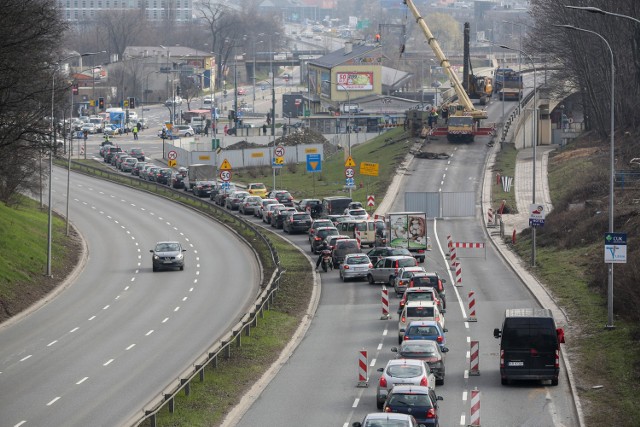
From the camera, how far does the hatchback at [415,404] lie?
29.9 meters

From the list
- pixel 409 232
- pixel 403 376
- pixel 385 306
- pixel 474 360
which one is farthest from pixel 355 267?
pixel 403 376

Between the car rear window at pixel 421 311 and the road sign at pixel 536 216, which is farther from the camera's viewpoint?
the road sign at pixel 536 216

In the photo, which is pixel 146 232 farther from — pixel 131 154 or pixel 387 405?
pixel 387 405

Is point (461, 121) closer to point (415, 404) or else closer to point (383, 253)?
point (383, 253)

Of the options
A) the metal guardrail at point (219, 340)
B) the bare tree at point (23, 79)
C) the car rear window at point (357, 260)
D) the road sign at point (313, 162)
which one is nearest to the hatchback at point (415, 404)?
the metal guardrail at point (219, 340)

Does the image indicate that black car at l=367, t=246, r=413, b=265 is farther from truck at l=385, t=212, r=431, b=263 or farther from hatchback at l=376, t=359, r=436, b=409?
hatchback at l=376, t=359, r=436, b=409

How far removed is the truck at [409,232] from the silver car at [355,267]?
5.69 meters

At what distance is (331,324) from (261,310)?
2.47 m

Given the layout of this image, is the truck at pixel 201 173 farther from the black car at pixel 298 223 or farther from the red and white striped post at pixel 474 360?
the red and white striped post at pixel 474 360

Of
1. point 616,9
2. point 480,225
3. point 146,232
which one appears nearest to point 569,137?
point 616,9

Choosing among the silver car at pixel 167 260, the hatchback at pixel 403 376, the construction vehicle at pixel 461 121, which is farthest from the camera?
the construction vehicle at pixel 461 121

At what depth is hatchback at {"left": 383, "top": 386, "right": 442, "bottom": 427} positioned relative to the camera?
98.0 feet

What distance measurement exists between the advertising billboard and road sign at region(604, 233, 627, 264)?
12881 cm

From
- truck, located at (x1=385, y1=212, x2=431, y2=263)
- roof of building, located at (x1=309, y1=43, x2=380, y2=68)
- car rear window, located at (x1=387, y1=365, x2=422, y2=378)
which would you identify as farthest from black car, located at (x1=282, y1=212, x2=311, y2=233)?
roof of building, located at (x1=309, y1=43, x2=380, y2=68)
